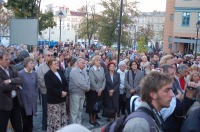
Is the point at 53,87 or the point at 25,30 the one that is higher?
the point at 25,30

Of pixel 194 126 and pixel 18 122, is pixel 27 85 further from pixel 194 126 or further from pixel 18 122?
pixel 194 126

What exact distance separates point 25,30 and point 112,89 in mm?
5553

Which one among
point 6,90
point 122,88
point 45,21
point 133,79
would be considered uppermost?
point 45,21

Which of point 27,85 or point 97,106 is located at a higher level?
point 27,85

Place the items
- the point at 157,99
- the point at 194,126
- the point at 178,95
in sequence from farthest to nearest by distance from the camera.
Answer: the point at 178,95 < the point at 194,126 < the point at 157,99

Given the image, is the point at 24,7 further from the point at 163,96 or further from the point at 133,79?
the point at 163,96

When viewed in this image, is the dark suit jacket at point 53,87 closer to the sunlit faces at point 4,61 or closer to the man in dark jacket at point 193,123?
the sunlit faces at point 4,61

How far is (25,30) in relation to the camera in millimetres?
12719

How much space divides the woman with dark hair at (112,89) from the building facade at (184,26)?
1481 inches

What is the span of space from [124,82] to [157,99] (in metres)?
6.39

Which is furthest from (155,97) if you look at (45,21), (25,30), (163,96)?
(45,21)

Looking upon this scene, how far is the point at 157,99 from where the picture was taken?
9.39 ft

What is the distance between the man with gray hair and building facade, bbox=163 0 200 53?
1529 inches

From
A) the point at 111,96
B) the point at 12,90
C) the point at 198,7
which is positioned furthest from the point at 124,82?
the point at 198,7
